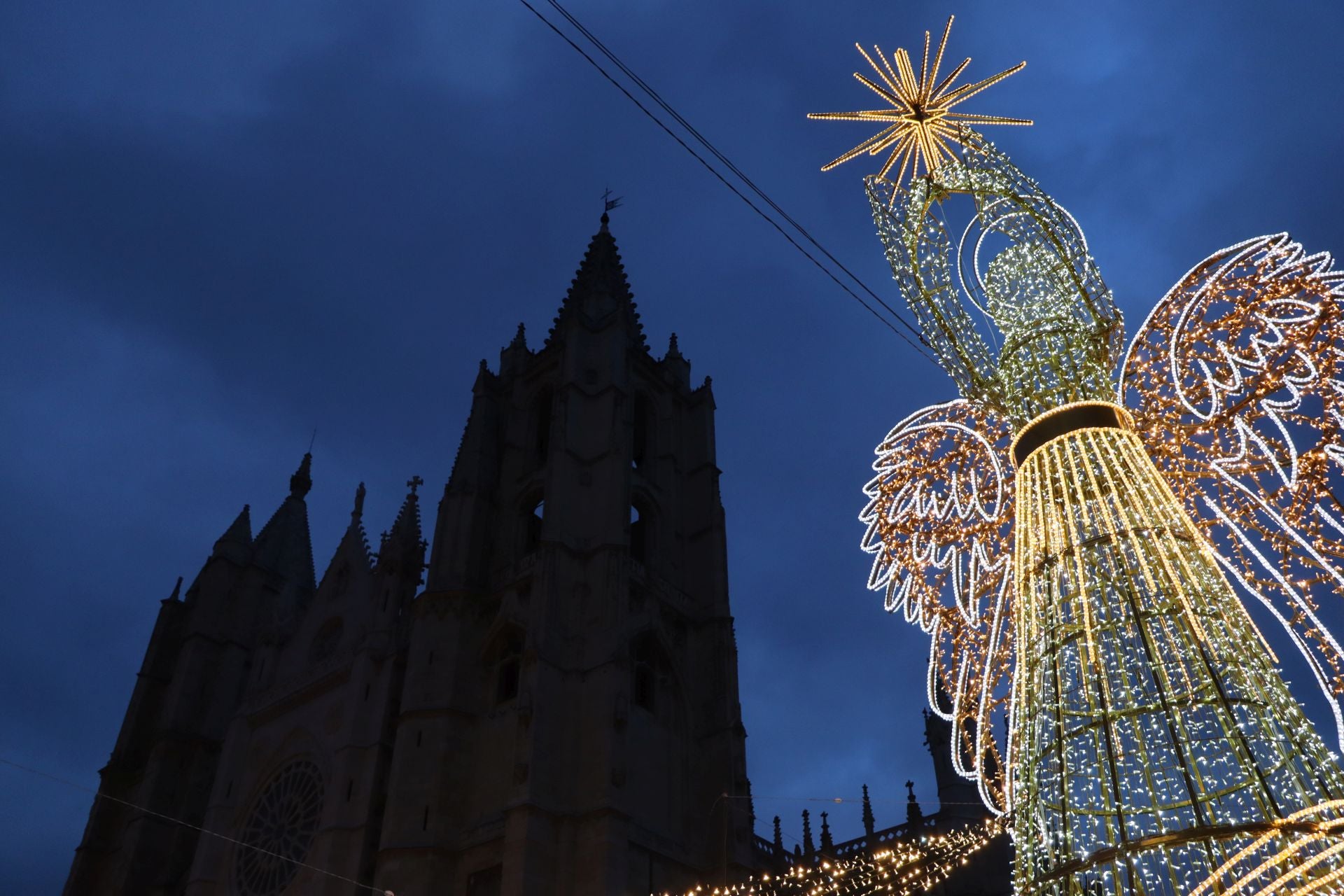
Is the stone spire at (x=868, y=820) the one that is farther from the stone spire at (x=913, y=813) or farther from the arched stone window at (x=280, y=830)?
the arched stone window at (x=280, y=830)

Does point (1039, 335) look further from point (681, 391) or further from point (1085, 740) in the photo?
point (681, 391)

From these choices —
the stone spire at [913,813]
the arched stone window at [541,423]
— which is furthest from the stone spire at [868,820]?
the arched stone window at [541,423]

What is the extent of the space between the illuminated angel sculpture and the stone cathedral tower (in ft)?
42.0

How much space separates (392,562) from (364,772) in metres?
5.90

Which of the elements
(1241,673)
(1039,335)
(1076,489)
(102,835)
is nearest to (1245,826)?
(1241,673)

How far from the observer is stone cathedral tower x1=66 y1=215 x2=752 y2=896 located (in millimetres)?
19734

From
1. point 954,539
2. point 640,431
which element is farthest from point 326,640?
point 954,539

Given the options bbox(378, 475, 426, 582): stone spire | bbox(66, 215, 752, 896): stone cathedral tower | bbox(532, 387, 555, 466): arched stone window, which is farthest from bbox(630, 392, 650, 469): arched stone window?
bbox(378, 475, 426, 582): stone spire

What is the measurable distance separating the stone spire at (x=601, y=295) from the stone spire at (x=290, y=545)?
45.3ft

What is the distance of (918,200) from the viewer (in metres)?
7.54

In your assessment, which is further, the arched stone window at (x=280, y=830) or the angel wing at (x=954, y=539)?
the arched stone window at (x=280, y=830)

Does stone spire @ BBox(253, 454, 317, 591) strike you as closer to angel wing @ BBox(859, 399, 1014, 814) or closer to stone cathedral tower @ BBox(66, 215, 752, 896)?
stone cathedral tower @ BBox(66, 215, 752, 896)

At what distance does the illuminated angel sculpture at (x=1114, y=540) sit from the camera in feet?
15.6

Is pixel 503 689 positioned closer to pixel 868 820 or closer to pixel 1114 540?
pixel 868 820
